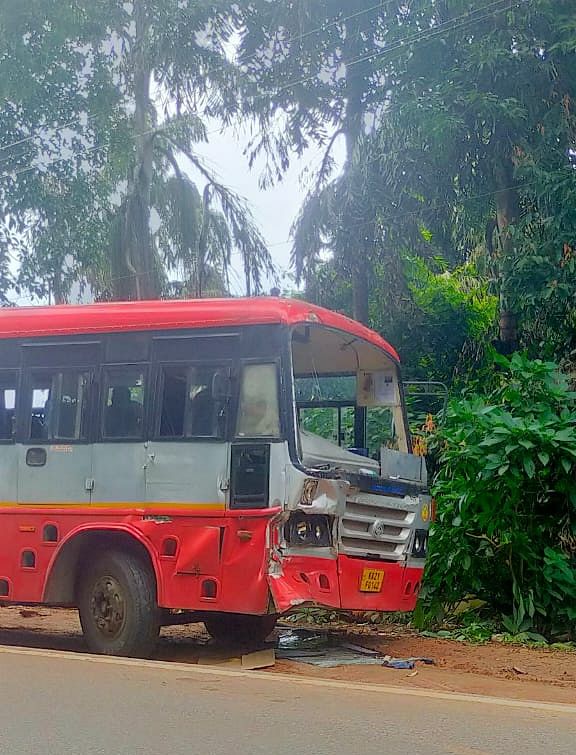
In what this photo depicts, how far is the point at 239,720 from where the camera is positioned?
5234 mm

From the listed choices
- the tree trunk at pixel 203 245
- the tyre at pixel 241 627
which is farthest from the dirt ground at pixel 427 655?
the tree trunk at pixel 203 245

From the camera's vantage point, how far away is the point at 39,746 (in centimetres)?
467

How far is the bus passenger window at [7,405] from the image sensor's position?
332 inches

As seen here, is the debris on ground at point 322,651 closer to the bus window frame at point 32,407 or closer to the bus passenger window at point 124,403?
the bus passenger window at point 124,403

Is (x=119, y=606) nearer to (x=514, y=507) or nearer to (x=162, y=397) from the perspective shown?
(x=162, y=397)

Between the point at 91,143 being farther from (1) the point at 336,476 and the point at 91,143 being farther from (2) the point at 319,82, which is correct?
(1) the point at 336,476

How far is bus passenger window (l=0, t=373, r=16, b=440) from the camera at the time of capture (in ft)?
27.7

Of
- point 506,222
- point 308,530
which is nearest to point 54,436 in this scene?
point 308,530

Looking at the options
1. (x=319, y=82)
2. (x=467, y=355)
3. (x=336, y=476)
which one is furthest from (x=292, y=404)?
(x=319, y=82)

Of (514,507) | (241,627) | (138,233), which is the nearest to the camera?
(241,627)

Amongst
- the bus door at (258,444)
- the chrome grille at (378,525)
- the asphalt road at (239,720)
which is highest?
the bus door at (258,444)

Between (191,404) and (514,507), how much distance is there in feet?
11.7

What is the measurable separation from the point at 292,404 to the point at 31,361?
2575 mm

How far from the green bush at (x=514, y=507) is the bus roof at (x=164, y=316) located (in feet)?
4.75
